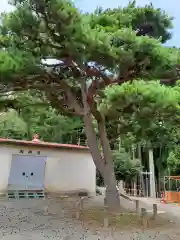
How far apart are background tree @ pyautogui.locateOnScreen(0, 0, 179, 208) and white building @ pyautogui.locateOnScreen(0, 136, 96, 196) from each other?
3507 millimetres

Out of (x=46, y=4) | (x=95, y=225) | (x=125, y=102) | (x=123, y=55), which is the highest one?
(x=46, y=4)

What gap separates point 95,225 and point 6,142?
610 cm

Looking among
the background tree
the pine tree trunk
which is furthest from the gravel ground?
the background tree

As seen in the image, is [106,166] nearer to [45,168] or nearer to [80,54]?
[80,54]

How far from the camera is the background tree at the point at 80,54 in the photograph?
24.0 feet

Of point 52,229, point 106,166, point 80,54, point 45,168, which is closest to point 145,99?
point 80,54

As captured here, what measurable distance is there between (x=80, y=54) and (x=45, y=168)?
6664 mm

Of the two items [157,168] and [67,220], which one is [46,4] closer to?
[67,220]

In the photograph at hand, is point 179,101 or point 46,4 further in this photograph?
point 179,101

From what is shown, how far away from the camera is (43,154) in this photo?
13055 millimetres

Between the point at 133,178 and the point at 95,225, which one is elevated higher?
the point at 133,178

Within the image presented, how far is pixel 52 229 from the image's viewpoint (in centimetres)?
675

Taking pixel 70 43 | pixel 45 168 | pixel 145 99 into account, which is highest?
pixel 70 43

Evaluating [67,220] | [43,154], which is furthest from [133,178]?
[67,220]
